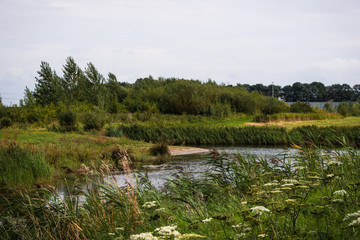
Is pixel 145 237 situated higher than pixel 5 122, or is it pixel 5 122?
pixel 5 122

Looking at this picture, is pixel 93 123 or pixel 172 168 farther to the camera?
pixel 93 123

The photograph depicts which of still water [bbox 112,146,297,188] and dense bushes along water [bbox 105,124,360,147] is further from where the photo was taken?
dense bushes along water [bbox 105,124,360,147]

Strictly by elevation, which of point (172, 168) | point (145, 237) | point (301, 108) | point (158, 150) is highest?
point (301, 108)

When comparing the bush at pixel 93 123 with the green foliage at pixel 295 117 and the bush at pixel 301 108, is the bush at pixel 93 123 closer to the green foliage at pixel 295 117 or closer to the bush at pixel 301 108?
the green foliage at pixel 295 117

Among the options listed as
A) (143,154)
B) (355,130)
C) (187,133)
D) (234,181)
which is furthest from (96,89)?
(234,181)

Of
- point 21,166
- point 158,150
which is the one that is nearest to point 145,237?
point 21,166

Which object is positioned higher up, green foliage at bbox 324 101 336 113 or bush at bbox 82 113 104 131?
green foliage at bbox 324 101 336 113

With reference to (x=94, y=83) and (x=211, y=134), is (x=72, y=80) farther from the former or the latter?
(x=211, y=134)

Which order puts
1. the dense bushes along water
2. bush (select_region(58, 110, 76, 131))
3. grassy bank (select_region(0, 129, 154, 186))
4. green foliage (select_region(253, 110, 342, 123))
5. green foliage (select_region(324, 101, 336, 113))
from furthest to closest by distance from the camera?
green foliage (select_region(324, 101, 336, 113)), green foliage (select_region(253, 110, 342, 123)), bush (select_region(58, 110, 76, 131)), the dense bushes along water, grassy bank (select_region(0, 129, 154, 186))

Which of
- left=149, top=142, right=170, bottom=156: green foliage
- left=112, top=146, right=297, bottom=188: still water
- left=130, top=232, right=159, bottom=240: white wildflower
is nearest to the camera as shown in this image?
left=130, top=232, right=159, bottom=240: white wildflower

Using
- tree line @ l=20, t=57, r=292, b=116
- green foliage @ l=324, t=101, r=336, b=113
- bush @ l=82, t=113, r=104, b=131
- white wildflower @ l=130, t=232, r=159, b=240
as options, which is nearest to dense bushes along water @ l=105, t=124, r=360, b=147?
bush @ l=82, t=113, r=104, b=131

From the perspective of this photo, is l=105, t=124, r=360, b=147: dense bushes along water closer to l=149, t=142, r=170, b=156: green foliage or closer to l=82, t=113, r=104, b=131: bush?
l=82, t=113, r=104, b=131: bush

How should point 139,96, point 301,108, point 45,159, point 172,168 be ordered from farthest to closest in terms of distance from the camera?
1. point 139,96
2. point 301,108
3. point 172,168
4. point 45,159

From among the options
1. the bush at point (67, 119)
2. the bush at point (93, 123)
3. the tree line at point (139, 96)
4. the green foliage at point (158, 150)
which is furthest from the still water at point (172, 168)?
the tree line at point (139, 96)
